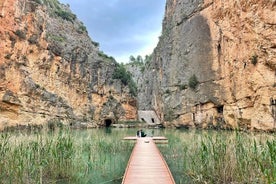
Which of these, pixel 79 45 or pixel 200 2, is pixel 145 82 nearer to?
pixel 79 45

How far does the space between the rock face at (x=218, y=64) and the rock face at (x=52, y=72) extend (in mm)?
8464

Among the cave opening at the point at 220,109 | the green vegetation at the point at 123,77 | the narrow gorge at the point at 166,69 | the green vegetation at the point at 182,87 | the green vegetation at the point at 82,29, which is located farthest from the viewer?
the green vegetation at the point at 123,77

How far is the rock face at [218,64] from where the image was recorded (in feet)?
67.8

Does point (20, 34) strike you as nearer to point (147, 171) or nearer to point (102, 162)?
point (102, 162)

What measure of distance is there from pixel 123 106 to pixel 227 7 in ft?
75.8

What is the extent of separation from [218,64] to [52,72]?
19300 mm

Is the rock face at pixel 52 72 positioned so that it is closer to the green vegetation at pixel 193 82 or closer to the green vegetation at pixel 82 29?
the green vegetation at pixel 82 29

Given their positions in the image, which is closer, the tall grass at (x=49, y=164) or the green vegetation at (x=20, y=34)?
the tall grass at (x=49, y=164)

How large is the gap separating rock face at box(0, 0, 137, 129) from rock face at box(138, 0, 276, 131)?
8464mm

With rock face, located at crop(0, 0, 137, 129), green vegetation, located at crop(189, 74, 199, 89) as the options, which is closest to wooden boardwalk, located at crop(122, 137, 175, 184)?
rock face, located at crop(0, 0, 137, 129)

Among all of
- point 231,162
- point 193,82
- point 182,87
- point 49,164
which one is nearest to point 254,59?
point 193,82

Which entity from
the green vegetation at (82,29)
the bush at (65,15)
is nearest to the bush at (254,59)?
the bush at (65,15)

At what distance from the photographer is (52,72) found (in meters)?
35.7

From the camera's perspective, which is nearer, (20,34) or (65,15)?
(20,34)
